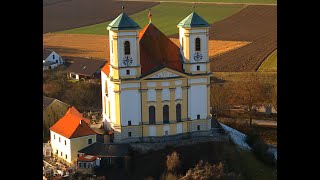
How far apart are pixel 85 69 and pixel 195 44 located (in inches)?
563

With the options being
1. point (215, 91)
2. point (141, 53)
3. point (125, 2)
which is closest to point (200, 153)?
point (141, 53)

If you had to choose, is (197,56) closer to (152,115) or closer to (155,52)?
(155,52)

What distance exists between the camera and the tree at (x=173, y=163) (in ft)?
66.0

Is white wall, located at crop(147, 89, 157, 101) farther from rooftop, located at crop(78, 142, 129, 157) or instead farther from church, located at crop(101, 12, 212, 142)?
rooftop, located at crop(78, 142, 129, 157)

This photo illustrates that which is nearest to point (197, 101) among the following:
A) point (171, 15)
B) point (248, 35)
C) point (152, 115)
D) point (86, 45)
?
point (152, 115)

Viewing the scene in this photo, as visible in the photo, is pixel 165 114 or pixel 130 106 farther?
pixel 165 114

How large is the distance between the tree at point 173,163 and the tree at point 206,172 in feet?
1.54

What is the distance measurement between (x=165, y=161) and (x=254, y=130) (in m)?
6.24

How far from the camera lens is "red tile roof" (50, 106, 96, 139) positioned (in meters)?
22.1

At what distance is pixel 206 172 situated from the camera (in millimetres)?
19938

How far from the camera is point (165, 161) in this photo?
67.9 ft

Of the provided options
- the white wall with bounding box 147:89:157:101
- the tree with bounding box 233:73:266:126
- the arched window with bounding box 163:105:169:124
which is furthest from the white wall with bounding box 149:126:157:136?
the tree with bounding box 233:73:266:126

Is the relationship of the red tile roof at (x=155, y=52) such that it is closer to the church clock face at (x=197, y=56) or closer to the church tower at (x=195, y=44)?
the church tower at (x=195, y=44)
